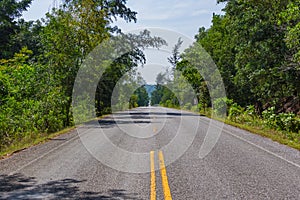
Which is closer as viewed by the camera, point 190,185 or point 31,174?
point 190,185

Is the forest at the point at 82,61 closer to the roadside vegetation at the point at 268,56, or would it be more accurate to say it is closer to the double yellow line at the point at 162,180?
the roadside vegetation at the point at 268,56

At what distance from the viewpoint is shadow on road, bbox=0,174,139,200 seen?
19.0ft

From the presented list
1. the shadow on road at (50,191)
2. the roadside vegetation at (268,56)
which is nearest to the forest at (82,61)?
the roadside vegetation at (268,56)

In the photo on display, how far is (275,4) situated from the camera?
67.0 ft

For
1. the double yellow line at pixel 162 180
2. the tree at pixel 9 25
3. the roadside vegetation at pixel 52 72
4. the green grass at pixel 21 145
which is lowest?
the double yellow line at pixel 162 180

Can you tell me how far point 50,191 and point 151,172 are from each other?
2.43 meters

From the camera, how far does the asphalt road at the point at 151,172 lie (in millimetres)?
5980

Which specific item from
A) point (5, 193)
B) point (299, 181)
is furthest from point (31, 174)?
point (299, 181)

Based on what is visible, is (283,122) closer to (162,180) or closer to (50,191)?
(162,180)

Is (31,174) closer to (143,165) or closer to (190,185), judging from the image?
(143,165)

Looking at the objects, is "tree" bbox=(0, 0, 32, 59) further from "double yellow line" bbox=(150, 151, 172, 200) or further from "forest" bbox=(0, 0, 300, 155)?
"double yellow line" bbox=(150, 151, 172, 200)

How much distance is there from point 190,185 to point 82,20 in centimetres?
2190

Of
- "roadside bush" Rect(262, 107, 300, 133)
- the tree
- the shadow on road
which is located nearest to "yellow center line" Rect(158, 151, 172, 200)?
the shadow on road

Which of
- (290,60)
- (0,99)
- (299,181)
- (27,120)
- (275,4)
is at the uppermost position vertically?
(275,4)
